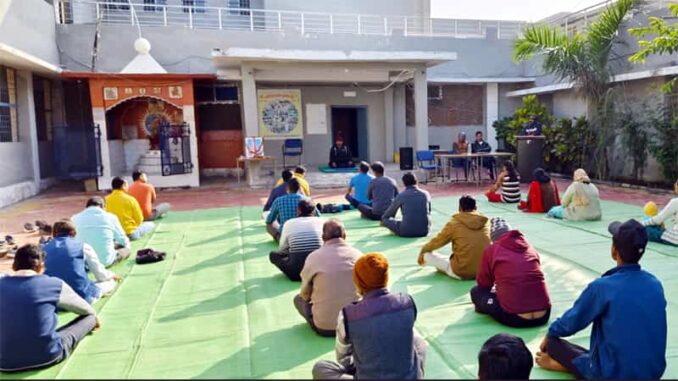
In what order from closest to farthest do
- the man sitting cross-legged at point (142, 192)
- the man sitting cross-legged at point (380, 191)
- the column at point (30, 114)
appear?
the man sitting cross-legged at point (380, 191) → the man sitting cross-legged at point (142, 192) → the column at point (30, 114)

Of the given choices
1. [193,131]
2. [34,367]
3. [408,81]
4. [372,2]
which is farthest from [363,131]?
[34,367]

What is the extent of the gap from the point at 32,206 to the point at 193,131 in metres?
4.20

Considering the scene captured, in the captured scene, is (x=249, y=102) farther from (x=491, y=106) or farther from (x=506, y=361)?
(x=506, y=361)

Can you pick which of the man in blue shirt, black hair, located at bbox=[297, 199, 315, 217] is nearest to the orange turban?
black hair, located at bbox=[297, 199, 315, 217]

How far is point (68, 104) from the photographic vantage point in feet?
50.8

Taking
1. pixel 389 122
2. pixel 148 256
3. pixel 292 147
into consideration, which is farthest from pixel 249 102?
pixel 148 256

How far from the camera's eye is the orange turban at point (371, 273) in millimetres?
2864

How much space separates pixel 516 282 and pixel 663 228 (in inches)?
154

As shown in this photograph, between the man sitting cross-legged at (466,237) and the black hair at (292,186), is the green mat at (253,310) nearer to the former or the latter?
the man sitting cross-legged at (466,237)

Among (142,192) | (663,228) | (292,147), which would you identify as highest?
(292,147)

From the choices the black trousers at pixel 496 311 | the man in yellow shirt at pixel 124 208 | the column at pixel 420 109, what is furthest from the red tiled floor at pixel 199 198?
A: the black trousers at pixel 496 311

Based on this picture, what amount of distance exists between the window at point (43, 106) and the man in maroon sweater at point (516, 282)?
1342cm

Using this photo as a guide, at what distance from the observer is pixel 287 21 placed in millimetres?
18688

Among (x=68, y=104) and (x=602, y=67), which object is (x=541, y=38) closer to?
(x=602, y=67)
